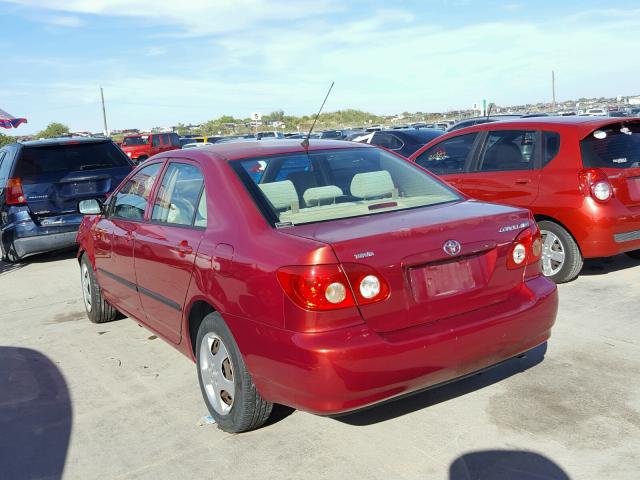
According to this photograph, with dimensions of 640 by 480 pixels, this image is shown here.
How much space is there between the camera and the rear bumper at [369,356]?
311 cm

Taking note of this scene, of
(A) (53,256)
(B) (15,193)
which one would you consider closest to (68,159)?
→ (B) (15,193)

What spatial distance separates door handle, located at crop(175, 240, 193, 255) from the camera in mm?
4004

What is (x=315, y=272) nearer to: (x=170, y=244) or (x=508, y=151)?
(x=170, y=244)

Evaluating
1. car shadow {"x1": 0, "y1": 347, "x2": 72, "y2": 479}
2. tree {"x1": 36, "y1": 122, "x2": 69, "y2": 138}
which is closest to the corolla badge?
car shadow {"x1": 0, "y1": 347, "x2": 72, "y2": 479}

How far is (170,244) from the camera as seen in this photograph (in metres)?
4.26

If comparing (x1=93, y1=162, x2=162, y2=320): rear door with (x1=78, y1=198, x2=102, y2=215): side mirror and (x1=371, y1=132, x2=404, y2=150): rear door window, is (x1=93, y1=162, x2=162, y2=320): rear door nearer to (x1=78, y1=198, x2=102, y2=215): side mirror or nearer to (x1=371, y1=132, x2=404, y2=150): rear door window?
(x1=78, y1=198, x2=102, y2=215): side mirror

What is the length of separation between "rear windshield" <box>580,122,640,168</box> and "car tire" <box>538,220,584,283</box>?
678 mm

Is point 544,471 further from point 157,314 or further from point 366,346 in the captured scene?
point 157,314

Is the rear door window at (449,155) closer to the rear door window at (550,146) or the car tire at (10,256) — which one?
the rear door window at (550,146)

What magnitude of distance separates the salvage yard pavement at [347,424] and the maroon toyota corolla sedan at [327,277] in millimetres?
330

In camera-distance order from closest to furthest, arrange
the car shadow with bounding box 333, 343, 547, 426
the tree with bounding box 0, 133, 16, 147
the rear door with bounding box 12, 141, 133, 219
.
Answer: the car shadow with bounding box 333, 343, 547, 426, the rear door with bounding box 12, 141, 133, 219, the tree with bounding box 0, 133, 16, 147

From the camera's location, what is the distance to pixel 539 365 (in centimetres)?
452

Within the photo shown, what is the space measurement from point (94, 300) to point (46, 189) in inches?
145

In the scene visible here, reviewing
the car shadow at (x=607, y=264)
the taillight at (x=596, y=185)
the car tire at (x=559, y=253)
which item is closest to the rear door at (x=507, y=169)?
the car tire at (x=559, y=253)
